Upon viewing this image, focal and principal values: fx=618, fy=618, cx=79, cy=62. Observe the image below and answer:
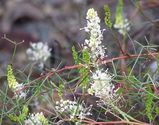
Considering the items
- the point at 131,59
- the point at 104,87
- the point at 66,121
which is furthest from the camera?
the point at 131,59

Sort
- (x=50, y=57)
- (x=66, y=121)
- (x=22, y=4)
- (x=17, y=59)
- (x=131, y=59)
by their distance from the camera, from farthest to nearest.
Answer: (x=22, y=4) < (x=17, y=59) < (x=50, y=57) < (x=131, y=59) < (x=66, y=121)

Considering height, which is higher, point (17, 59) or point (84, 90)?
point (17, 59)

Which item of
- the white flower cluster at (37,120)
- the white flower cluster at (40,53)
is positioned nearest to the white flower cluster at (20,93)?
the white flower cluster at (37,120)

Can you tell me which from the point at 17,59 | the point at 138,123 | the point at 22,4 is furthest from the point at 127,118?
the point at 22,4

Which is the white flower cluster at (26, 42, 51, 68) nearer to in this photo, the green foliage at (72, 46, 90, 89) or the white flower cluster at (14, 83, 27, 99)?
the white flower cluster at (14, 83, 27, 99)

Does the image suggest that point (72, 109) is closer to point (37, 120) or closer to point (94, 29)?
point (37, 120)

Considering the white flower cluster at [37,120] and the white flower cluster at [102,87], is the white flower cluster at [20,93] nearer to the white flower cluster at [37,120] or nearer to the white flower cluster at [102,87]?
the white flower cluster at [37,120]

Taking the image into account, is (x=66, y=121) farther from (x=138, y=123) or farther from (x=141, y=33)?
(x=141, y=33)
